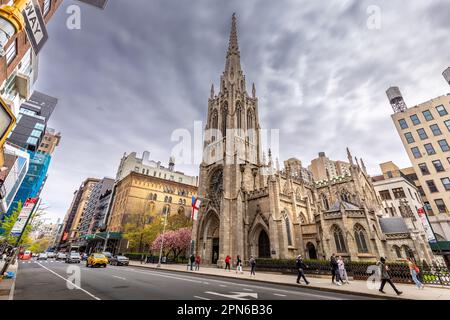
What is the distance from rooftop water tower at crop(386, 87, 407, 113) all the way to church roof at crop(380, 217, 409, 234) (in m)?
32.6

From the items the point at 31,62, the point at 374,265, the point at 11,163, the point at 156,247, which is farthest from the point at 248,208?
the point at 11,163

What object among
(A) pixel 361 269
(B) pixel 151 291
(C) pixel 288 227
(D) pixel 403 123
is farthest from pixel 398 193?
(B) pixel 151 291

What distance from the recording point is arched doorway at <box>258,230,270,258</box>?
89.8ft

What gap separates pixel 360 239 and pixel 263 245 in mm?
11546

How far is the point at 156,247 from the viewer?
3850 cm

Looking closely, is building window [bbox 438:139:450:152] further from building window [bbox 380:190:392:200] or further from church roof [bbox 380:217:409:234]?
church roof [bbox 380:217:409:234]

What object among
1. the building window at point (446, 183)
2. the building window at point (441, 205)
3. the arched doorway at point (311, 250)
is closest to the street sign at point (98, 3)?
the arched doorway at point (311, 250)

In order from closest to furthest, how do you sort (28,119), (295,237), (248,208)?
(295,237) < (248,208) < (28,119)

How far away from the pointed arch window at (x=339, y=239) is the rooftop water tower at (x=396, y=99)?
41.1 metres

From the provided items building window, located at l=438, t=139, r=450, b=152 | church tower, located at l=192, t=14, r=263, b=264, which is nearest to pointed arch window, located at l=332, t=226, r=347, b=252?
church tower, located at l=192, t=14, r=263, b=264
